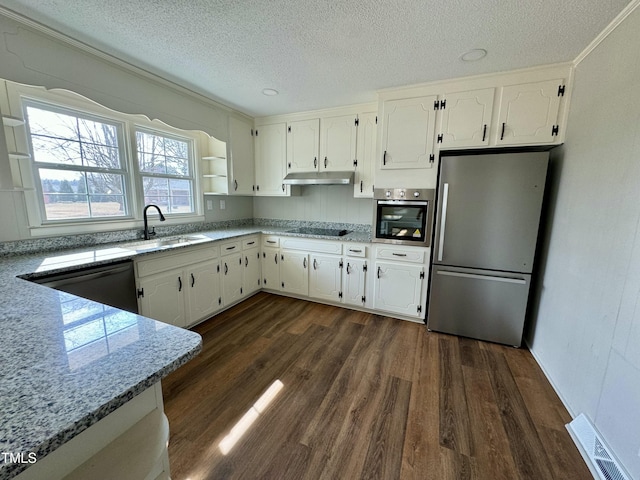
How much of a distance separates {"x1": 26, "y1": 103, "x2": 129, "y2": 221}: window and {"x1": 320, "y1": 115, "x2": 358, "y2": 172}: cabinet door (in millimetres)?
2082

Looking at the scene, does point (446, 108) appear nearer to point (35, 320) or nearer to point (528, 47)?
point (528, 47)

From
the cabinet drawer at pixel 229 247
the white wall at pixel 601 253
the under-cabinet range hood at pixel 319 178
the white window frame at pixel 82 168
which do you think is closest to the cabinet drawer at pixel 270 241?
the cabinet drawer at pixel 229 247

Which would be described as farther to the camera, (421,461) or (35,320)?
(421,461)

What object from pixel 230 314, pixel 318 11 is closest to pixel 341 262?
pixel 230 314

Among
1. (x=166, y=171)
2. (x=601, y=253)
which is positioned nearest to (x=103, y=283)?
(x=166, y=171)

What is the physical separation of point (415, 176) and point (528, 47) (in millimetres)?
1191

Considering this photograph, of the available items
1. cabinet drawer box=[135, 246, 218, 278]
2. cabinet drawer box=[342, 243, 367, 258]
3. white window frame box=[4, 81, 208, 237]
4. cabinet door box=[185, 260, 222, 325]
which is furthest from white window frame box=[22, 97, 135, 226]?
cabinet drawer box=[342, 243, 367, 258]

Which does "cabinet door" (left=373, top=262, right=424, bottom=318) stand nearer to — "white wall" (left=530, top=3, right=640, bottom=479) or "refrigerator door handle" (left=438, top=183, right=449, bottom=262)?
"refrigerator door handle" (left=438, top=183, right=449, bottom=262)

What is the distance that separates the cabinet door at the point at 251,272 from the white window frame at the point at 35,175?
784 millimetres

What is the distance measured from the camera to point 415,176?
8.87 ft

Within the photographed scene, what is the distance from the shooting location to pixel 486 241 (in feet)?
7.87

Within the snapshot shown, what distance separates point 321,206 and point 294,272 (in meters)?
1.00

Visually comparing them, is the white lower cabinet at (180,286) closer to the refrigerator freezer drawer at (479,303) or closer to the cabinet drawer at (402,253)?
the cabinet drawer at (402,253)

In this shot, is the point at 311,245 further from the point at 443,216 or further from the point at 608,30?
the point at 608,30
